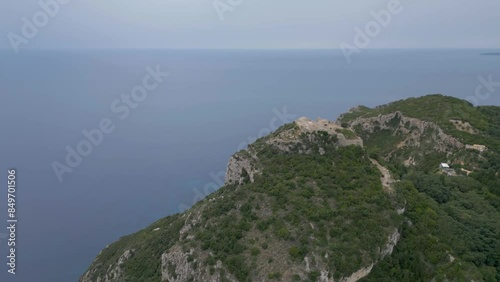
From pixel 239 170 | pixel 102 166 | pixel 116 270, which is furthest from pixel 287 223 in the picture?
pixel 102 166

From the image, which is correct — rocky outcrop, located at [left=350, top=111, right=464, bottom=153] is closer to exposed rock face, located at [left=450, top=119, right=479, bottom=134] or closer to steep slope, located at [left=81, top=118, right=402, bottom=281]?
exposed rock face, located at [left=450, top=119, right=479, bottom=134]

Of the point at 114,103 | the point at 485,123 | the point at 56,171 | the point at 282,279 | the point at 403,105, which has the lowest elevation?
the point at 485,123

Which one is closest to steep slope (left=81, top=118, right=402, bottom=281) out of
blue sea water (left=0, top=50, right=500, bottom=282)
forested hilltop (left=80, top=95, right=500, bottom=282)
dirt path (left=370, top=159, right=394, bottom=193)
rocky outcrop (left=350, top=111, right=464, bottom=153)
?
forested hilltop (left=80, top=95, right=500, bottom=282)

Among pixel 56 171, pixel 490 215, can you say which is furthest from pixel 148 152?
pixel 490 215

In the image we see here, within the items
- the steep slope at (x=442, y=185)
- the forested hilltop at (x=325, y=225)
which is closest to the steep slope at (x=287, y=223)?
the forested hilltop at (x=325, y=225)

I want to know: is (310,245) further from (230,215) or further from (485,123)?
(485,123)

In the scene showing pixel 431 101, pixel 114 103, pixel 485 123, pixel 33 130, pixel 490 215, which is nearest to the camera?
pixel 490 215
